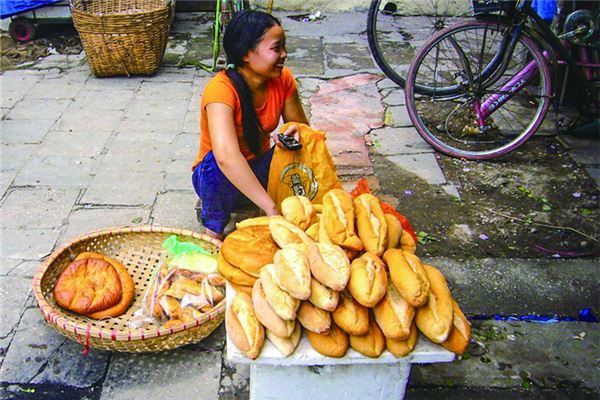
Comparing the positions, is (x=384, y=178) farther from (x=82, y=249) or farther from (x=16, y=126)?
(x=16, y=126)

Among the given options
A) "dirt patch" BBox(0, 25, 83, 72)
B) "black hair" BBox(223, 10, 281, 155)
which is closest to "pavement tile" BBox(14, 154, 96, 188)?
"black hair" BBox(223, 10, 281, 155)

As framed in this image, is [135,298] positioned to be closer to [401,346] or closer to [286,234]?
[286,234]

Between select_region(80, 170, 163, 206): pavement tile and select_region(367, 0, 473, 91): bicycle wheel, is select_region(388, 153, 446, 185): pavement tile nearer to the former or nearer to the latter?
select_region(367, 0, 473, 91): bicycle wheel

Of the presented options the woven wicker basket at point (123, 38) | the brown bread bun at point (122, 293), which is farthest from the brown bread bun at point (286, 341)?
the woven wicker basket at point (123, 38)

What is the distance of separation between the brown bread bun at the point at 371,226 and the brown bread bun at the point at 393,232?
0.12ft

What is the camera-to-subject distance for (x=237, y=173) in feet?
8.30

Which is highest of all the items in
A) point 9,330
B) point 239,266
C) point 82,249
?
point 239,266

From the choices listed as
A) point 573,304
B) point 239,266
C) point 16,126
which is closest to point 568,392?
point 573,304

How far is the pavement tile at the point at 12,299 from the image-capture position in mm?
2641

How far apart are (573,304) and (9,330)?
2.70 meters

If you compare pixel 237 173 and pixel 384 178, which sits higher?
pixel 237 173

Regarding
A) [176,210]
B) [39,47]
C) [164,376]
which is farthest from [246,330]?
[39,47]

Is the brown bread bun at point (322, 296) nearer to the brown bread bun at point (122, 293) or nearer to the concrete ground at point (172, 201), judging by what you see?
the concrete ground at point (172, 201)

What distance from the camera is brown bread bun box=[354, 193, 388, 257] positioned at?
5.62 ft
